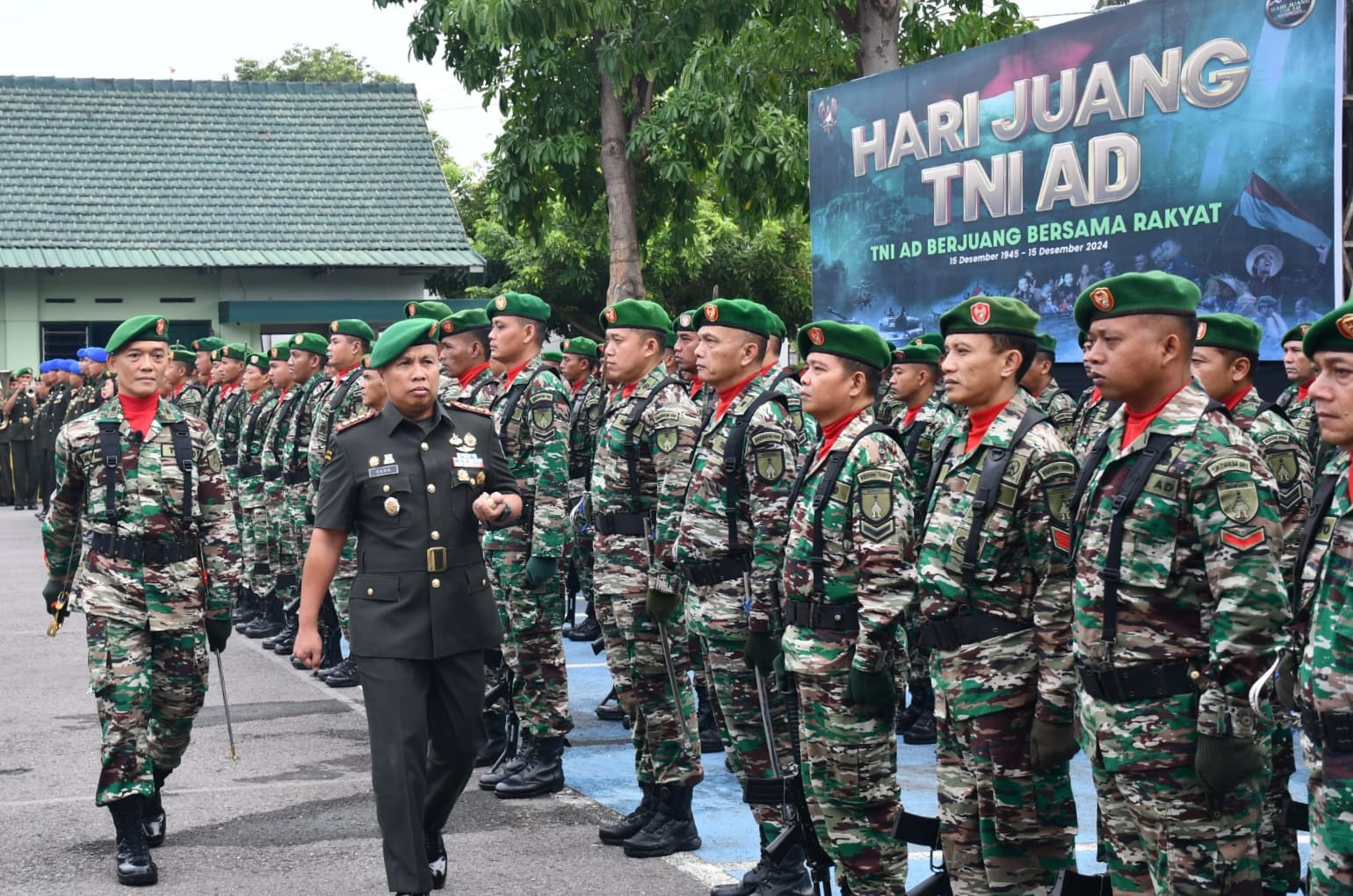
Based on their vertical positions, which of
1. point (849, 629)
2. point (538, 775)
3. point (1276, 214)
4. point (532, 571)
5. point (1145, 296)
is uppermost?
point (1276, 214)

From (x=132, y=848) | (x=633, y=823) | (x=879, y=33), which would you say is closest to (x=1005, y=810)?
(x=633, y=823)

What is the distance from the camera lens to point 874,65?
54.5 feet

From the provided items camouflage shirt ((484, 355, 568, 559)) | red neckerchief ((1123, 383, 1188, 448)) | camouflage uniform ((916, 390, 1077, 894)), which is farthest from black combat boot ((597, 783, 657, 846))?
red neckerchief ((1123, 383, 1188, 448))

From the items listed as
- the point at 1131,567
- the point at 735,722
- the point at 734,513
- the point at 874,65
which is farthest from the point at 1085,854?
the point at 874,65

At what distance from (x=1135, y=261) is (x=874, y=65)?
636cm

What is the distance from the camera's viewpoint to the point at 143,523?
6.96 meters

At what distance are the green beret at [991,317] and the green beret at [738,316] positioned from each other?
1460mm

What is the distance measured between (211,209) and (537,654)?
24116 mm

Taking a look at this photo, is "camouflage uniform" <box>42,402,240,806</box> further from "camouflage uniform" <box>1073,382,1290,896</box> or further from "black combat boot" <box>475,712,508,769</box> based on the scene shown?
"camouflage uniform" <box>1073,382,1290,896</box>

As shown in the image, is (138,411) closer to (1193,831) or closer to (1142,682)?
(1142,682)

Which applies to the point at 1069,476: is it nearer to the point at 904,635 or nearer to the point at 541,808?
the point at 904,635

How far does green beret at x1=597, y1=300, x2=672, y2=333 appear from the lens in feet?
24.2

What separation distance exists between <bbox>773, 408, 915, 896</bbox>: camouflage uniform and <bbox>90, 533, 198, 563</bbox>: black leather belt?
Result: 303 cm

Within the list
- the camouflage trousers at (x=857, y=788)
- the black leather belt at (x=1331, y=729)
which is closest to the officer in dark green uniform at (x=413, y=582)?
the camouflage trousers at (x=857, y=788)
